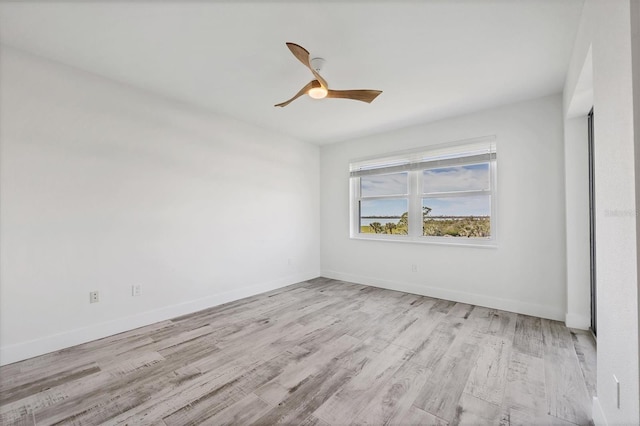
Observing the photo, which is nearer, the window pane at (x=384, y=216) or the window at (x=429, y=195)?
the window at (x=429, y=195)

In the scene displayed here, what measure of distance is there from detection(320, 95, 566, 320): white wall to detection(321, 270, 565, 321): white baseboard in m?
0.01

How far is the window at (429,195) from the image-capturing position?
12.1ft

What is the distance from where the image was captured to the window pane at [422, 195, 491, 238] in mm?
3689

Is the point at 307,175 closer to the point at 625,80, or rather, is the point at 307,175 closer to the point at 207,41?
the point at 207,41

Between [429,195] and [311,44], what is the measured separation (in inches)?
110

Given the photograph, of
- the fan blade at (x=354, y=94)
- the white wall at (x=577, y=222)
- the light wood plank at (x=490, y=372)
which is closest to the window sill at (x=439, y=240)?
the white wall at (x=577, y=222)

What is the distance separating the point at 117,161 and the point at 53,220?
770 millimetres

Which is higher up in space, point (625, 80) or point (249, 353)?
point (625, 80)

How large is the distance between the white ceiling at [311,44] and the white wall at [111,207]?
14.1 inches

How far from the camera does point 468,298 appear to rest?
12.0 feet

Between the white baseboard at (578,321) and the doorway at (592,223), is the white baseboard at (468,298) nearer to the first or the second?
the white baseboard at (578,321)

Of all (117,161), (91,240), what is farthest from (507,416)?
(117,161)

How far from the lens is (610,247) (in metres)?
1.27

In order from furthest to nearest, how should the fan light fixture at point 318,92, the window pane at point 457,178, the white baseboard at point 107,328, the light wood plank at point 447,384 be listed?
the window pane at point 457,178, the fan light fixture at point 318,92, the white baseboard at point 107,328, the light wood plank at point 447,384
